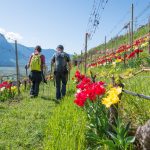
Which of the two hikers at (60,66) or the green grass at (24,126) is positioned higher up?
the two hikers at (60,66)

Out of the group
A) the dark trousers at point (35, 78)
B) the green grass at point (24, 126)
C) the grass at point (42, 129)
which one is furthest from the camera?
the dark trousers at point (35, 78)

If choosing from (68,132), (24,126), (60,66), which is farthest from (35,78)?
(68,132)

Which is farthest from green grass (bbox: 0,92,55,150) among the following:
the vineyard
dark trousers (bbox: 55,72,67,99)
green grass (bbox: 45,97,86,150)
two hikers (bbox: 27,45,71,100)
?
two hikers (bbox: 27,45,71,100)

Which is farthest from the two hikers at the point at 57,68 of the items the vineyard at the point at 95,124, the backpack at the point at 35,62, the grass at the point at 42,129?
the vineyard at the point at 95,124

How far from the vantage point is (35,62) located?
1186 cm

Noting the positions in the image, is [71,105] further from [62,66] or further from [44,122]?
[62,66]

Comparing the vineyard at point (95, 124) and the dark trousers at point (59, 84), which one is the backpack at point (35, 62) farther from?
the vineyard at point (95, 124)

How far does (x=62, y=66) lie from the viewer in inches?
440

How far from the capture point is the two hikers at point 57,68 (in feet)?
36.6

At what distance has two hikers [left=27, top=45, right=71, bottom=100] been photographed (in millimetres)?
11148

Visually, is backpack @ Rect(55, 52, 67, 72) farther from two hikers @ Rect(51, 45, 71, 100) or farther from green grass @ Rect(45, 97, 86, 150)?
green grass @ Rect(45, 97, 86, 150)

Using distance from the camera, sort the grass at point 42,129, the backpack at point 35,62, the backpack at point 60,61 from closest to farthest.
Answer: the grass at point 42,129 < the backpack at point 60,61 < the backpack at point 35,62

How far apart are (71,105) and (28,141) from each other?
Answer: 140cm

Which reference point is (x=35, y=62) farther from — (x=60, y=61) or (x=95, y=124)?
(x=95, y=124)
